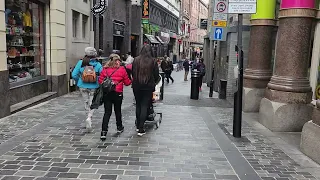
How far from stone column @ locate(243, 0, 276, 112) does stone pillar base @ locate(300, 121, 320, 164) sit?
3.90m

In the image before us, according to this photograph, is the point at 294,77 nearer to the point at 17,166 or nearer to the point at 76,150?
the point at 76,150

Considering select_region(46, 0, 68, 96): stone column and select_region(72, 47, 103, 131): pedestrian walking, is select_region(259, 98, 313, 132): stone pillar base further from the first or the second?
select_region(46, 0, 68, 96): stone column

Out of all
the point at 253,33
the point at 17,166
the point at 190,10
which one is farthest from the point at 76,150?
the point at 190,10

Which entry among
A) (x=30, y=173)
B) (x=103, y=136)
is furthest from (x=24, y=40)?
(x=30, y=173)

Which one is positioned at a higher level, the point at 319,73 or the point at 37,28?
the point at 37,28

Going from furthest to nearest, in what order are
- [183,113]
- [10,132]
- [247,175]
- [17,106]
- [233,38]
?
[233,38] < [183,113] < [17,106] < [10,132] < [247,175]

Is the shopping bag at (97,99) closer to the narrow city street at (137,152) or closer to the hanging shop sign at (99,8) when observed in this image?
the narrow city street at (137,152)

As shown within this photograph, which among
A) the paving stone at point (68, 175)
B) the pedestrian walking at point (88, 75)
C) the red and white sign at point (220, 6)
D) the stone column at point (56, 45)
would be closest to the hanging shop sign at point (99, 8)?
the stone column at point (56, 45)

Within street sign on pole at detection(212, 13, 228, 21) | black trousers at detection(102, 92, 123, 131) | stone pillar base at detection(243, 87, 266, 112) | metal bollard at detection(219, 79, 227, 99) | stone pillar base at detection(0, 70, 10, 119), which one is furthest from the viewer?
street sign on pole at detection(212, 13, 228, 21)

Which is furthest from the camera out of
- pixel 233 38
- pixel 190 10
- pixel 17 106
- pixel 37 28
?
pixel 190 10

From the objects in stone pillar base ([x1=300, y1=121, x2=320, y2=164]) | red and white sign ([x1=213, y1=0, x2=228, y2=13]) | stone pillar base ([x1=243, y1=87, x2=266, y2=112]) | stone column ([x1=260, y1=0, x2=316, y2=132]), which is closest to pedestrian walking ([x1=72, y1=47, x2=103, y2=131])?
stone column ([x1=260, y1=0, x2=316, y2=132])

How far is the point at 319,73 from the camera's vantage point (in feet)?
23.8

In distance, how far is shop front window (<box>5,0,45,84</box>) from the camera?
8.92 metres

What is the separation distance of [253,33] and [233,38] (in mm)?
2512
